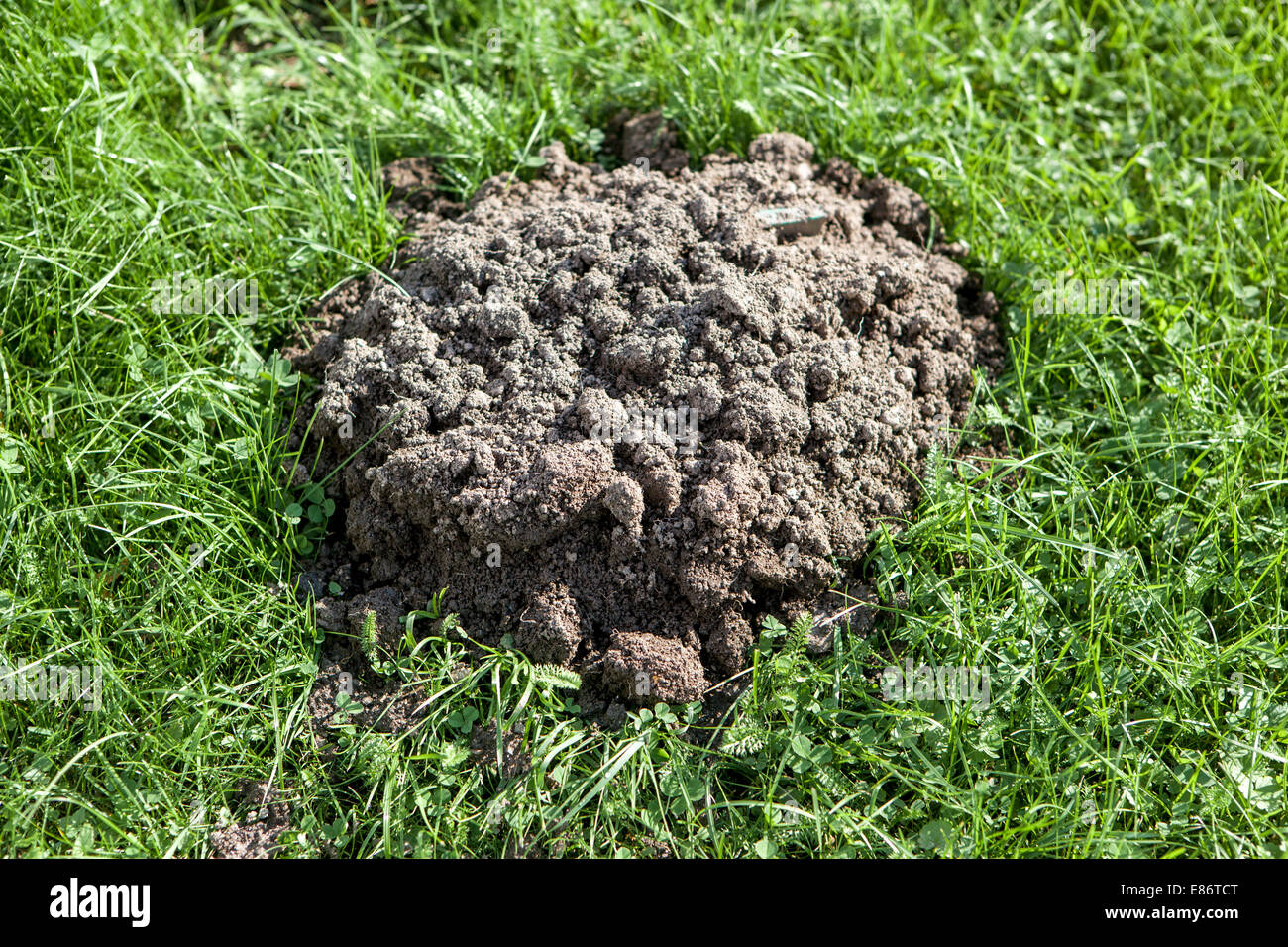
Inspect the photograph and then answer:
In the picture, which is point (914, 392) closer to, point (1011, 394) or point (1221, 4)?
point (1011, 394)

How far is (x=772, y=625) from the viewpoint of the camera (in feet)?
8.07

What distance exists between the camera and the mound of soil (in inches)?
96.3

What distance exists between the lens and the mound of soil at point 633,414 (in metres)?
2.45

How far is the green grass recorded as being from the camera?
7.71 ft

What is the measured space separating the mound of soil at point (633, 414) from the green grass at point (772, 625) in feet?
0.51

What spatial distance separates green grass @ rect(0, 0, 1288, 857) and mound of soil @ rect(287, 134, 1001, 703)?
0.51ft

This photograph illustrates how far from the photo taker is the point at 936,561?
2.63m

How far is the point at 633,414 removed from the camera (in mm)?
2553

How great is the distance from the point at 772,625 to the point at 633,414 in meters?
0.66

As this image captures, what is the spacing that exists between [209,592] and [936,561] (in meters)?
1.96

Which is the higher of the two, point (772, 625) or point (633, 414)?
point (633, 414)

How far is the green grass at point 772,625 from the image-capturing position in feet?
7.71
